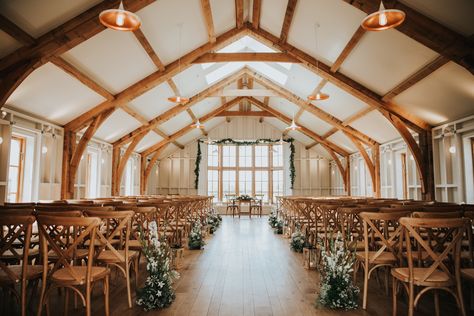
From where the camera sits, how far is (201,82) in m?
10.8

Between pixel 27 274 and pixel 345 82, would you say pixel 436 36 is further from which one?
pixel 27 274

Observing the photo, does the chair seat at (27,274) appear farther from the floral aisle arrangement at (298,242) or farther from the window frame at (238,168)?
the window frame at (238,168)

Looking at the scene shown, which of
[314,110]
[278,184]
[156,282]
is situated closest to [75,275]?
[156,282]

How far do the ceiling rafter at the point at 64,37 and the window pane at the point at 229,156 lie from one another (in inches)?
465

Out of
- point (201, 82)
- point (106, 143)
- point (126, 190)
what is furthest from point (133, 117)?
point (126, 190)

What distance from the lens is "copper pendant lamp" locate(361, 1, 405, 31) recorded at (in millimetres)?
3775

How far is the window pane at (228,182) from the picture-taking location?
16938 mm

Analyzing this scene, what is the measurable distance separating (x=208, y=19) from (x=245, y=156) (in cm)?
1048

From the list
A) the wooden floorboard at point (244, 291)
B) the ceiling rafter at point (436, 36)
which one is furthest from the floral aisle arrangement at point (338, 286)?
the ceiling rafter at point (436, 36)

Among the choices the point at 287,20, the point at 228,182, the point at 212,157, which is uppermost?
the point at 287,20

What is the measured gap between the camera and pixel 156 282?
10.3ft

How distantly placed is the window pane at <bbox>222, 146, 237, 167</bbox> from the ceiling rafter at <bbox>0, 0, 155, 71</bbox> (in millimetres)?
11818

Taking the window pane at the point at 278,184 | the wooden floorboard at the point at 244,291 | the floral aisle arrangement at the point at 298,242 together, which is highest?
the window pane at the point at 278,184

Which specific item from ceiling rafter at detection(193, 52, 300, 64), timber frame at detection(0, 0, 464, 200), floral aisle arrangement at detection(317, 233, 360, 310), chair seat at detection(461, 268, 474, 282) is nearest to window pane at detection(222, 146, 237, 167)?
timber frame at detection(0, 0, 464, 200)
